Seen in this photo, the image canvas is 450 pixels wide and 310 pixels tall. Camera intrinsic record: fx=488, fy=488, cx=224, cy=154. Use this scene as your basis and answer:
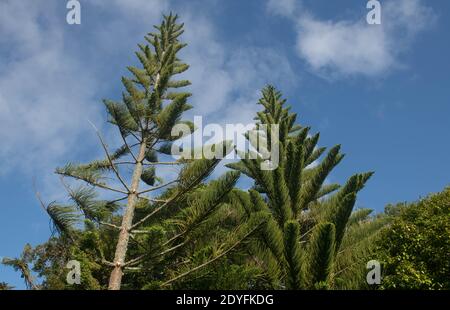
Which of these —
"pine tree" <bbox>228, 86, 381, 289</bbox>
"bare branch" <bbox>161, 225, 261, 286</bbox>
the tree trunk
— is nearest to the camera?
"pine tree" <bbox>228, 86, 381, 289</bbox>

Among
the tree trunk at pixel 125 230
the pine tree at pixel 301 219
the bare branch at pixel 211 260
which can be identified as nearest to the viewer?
the pine tree at pixel 301 219

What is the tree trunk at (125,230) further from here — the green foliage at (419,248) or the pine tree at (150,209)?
the green foliage at (419,248)

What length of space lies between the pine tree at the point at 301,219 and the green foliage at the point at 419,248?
24.0 inches

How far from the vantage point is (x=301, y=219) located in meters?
10.7

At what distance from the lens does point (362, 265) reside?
723 centimetres

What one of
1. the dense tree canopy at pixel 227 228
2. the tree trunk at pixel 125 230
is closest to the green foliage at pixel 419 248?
the dense tree canopy at pixel 227 228

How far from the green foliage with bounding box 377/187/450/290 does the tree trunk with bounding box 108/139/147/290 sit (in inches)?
158

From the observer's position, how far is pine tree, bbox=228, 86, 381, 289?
6.70 m

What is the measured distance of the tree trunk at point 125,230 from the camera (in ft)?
25.2

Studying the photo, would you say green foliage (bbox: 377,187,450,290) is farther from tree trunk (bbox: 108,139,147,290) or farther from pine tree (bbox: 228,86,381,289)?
tree trunk (bbox: 108,139,147,290)

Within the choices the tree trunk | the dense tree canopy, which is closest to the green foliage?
the dense tree canopy
